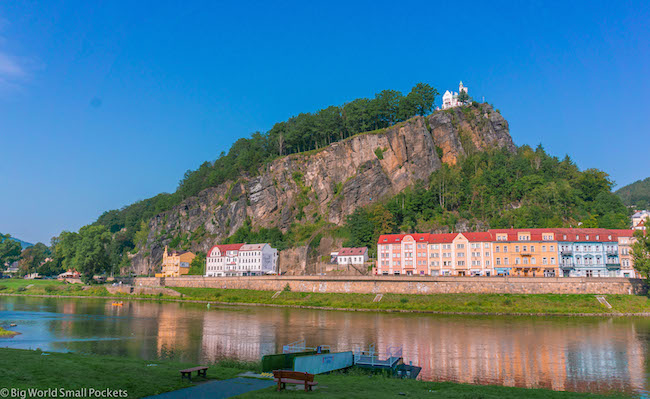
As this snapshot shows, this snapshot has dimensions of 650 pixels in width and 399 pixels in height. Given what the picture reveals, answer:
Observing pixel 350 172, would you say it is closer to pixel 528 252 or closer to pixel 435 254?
pixel 435 254

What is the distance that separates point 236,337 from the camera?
43.2 m

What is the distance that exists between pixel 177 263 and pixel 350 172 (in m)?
50.4

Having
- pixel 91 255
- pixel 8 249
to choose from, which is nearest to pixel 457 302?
pixel 91 255

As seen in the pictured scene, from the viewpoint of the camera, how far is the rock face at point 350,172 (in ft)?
358

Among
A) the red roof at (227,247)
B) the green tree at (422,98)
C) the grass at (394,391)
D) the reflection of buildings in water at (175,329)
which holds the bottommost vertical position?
the reflection of buildings in water at (175,329)

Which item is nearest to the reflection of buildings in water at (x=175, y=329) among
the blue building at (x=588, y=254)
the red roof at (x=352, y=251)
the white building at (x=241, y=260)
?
the white building at (x=241, y=260)

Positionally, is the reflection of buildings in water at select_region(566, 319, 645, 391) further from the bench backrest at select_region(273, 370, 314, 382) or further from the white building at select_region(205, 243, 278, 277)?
the white building at select_region(205, 243, 278, 277)

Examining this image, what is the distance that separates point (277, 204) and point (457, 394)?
10061 centimetres

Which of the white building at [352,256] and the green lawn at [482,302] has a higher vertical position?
the white building at [352,256]

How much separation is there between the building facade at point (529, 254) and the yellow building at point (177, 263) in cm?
6070

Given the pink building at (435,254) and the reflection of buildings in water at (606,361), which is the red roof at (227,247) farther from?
the reflection of buildings in water at (606,361)

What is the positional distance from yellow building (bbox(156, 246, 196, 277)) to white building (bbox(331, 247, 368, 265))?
144 ft

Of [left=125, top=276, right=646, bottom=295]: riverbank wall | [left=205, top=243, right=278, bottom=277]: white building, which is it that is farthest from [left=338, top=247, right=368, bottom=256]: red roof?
[left=205, top=243, right=278, bottom=277]: white building

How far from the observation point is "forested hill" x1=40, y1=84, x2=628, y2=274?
94.2 m
